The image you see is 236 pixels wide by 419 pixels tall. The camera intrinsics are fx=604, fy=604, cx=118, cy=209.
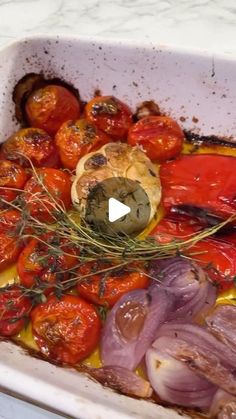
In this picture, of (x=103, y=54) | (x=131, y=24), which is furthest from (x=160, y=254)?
(x=131, y=24)

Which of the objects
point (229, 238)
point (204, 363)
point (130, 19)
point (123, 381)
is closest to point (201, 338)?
point (204, 363)

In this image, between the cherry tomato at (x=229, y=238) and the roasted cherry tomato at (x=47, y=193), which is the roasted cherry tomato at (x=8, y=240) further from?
the cherry tomato at (x=229, y=238)

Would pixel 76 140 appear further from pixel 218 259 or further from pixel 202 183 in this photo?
pixel 218 259

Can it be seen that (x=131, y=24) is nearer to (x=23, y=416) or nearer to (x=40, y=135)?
(x=40, y=135)

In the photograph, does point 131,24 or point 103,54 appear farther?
point 131,24

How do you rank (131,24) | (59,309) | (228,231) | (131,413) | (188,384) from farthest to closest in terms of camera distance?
(131,24)
(228,231)
(59,309)
(188,384)
(131,413)
